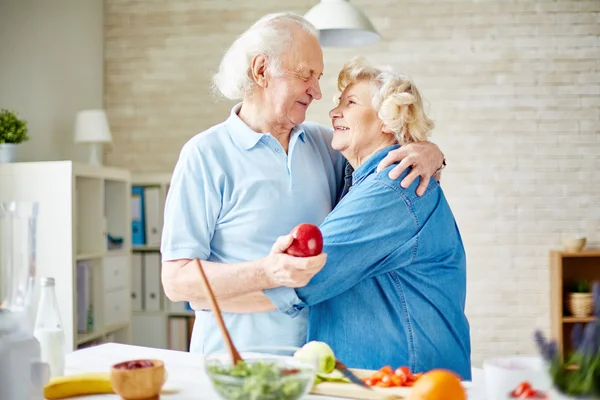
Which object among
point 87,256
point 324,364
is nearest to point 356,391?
point 324,364

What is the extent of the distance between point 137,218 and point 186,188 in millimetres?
3439

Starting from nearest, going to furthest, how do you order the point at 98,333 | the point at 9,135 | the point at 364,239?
the point at 364,239
the point at 9,135
the point at 98,333

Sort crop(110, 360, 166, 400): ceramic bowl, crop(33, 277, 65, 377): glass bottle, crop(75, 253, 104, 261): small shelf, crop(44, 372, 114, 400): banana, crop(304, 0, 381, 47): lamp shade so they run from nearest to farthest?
crop(110, 360, 166, 400): ceramic bowl, crop(44, 372, 114, 400): banana, crop(33, 277, 65, 377): glass bottle, crop(304, 0, 381, 47): lamp shade, crop(75, 253, 104, 261): small shelf

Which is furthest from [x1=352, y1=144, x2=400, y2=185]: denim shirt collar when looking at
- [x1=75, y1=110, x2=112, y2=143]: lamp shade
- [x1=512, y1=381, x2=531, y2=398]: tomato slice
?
[x1=75, y1=110, x2=112, y2=143]: lamp shade

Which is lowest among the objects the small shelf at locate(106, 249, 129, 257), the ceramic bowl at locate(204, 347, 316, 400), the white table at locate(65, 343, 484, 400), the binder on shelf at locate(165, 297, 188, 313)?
the binder on shelf at locate(165, 297, 188, 313)

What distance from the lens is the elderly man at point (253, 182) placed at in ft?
6.36

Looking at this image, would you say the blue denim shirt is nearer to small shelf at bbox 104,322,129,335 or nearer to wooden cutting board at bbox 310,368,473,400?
wooden cutting board at bbox 310,368,473,400

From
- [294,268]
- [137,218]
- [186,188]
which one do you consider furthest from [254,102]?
[137,218]

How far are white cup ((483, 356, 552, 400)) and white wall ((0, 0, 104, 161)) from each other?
4113mm

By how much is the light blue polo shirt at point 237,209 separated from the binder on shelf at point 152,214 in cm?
329

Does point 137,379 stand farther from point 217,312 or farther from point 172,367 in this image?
point 172,367

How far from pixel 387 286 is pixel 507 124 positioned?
13.1ft

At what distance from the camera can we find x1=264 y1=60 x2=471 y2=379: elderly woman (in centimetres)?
179

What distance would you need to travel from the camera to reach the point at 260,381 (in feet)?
3.88
